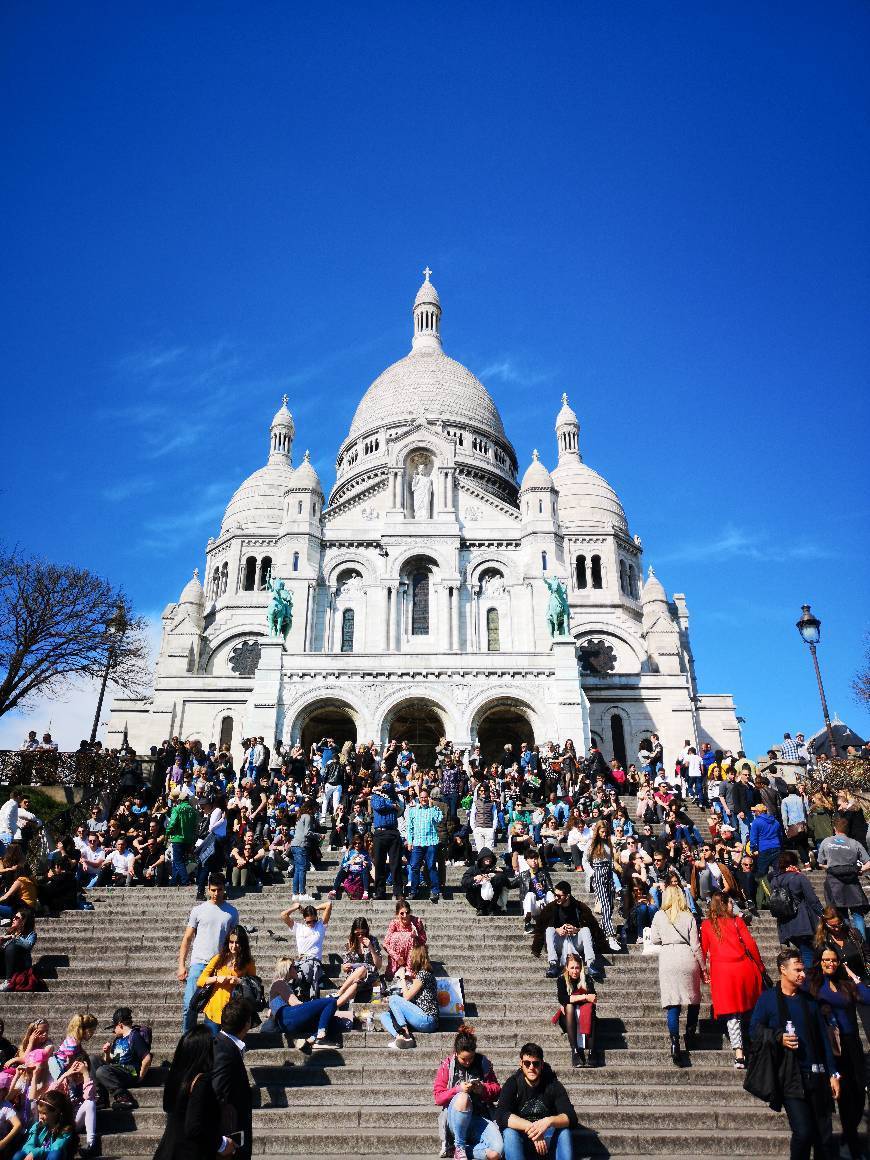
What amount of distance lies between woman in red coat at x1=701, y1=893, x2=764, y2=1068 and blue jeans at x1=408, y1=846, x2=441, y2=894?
6.41 meters

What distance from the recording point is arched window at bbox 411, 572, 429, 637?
3866 centimetres

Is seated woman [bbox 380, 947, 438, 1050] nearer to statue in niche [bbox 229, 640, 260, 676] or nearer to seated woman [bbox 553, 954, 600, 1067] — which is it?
seated woman [bbox 553, 954, 600, 1067]

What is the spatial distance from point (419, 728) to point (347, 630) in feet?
19.1

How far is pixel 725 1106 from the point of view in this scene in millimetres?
9102

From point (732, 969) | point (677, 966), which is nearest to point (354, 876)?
point (677, 966)

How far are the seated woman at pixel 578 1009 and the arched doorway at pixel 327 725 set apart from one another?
23.3 m

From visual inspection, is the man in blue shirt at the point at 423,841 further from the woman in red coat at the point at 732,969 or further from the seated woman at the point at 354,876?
the woman in red coat at the point at 732,969

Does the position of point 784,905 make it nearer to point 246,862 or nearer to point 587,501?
point 246,862

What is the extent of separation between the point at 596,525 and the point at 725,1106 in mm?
41020

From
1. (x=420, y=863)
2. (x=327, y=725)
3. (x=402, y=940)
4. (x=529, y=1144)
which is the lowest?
(x=529, y=1144)

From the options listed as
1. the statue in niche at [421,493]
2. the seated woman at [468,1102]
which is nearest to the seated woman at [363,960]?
the seated woman at [468,1102]

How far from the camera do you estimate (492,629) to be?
38.8 m

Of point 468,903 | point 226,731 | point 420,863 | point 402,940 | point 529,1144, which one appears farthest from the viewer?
point 226,731

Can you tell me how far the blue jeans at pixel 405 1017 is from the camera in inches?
400
